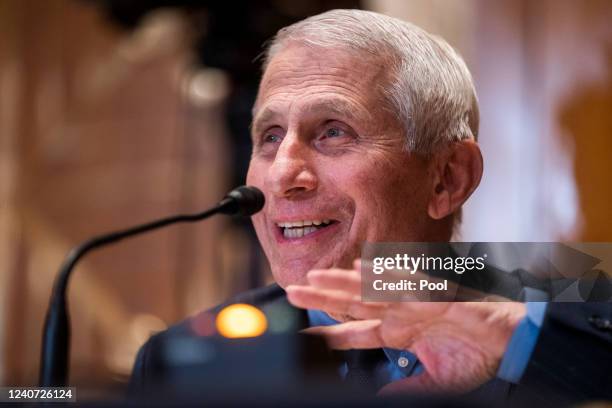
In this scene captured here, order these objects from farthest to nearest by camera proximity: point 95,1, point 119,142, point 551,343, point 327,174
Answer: point 119,142, point 95,1, point 327,174, point 551,343

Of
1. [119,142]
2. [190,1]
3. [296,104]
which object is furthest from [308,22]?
[119,142]

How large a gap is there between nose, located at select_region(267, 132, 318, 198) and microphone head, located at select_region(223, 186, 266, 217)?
0.03 metres

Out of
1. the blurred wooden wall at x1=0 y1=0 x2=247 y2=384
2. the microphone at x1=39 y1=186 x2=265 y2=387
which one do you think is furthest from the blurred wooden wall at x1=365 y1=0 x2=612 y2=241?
the blurred wooden wall at x1=0 y1=0 x2=247 y2=384

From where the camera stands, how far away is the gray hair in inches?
49.6

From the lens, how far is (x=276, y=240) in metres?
1.31

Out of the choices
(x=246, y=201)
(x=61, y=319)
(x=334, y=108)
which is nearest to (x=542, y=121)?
(x=334, y=108)

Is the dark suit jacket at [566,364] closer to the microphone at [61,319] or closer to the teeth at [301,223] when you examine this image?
the microphone at [61,319]

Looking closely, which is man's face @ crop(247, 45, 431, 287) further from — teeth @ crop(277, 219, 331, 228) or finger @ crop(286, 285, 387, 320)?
finger @ crop(286, 285, 387, 320)

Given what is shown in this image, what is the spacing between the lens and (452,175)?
1.30 meters

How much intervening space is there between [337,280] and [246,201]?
23 centimetres

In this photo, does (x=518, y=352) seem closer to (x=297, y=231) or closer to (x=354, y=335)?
(x=354, y=335)

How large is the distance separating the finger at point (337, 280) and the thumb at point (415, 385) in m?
0.16

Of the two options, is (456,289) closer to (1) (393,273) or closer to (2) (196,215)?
(1) (393,273)

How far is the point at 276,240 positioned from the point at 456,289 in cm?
27
